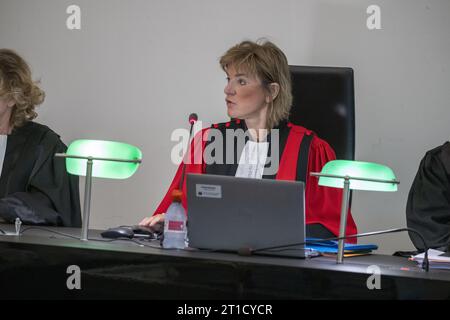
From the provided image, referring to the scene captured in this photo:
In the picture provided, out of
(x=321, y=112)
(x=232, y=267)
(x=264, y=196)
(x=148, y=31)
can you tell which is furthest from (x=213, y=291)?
(x=148, y=31)

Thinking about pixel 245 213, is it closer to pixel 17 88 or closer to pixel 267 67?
pixel 267 67

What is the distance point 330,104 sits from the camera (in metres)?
2.95

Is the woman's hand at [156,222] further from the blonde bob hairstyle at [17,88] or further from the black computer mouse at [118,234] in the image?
the blonde bob hairstyle at [17,88]

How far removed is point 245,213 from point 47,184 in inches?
55.4

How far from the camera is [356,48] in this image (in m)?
3.50

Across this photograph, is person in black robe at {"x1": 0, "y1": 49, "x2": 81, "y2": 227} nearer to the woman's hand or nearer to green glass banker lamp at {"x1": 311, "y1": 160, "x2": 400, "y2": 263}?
the woman's hand

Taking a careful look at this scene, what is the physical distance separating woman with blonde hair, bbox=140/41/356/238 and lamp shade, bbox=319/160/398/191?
Answer: 2.48ft

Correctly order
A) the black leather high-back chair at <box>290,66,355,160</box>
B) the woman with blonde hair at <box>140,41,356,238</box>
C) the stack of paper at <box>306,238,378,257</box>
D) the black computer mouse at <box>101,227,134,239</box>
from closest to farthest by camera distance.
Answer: the stack of paper at <box>306,238,378,257</box>
the black computer mouse at <box>101,227,134,239</box>
the woman with blonde hair at <box>140,41,356,238</box>
the black leather high-back chair at <box>290,66,355,160</box>

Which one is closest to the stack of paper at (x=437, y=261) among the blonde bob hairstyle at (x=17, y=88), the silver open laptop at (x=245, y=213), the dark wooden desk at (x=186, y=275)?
the dark wooden desk at (x=186, y=275)

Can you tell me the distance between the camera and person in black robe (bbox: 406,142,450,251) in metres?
2.60

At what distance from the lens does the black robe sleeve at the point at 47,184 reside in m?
2.86

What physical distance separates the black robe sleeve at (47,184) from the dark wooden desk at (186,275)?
842mm

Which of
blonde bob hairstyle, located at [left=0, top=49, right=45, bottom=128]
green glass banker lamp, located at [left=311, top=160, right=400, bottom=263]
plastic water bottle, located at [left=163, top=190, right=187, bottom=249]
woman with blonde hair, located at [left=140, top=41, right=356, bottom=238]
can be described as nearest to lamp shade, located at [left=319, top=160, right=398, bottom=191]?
green glass banker lamp, located at [left=311, top=160, right=400, bottom=263]

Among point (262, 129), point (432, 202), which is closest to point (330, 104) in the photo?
point (262, 129)
